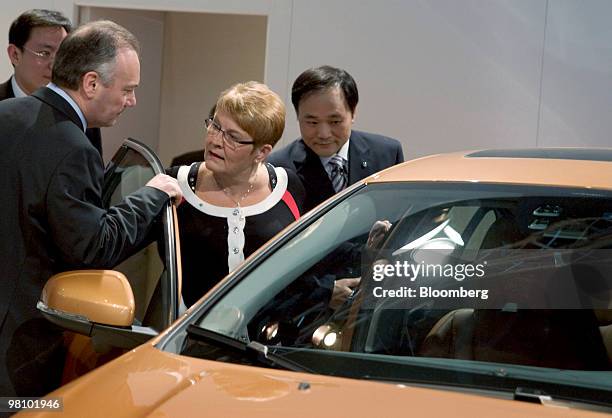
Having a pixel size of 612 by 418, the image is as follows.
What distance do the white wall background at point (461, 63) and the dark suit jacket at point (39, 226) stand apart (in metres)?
3.58

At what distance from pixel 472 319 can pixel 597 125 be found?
4.04 metres

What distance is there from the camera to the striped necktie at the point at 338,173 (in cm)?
433

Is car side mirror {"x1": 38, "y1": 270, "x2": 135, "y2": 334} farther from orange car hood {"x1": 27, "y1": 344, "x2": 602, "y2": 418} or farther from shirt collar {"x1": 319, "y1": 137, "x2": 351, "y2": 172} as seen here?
shirt collar {"x1": 319, "y1": 137, "x2": 351, "y2": 172}

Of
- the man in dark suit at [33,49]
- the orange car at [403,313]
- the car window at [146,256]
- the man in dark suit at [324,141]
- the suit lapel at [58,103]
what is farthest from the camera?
the man in dark suit at [33,49]

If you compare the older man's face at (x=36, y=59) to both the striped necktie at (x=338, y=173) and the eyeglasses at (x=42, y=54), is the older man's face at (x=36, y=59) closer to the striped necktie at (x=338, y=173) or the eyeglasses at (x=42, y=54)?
the eyeglasses at (x=42, y=54)

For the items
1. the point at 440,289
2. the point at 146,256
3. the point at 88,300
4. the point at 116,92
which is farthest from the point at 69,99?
A: the point at 440,289

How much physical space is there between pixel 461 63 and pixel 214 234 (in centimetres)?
331

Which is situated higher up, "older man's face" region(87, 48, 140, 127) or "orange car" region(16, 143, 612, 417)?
"older man's face" region(87, 48, 140, 127)

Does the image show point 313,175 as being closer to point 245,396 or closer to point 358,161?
point 358,161

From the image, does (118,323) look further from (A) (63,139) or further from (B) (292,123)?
(B) (292,123)

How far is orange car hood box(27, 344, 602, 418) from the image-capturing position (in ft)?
6.17

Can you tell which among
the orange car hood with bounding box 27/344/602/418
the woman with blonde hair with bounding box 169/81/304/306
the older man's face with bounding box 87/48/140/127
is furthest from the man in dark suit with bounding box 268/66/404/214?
the orange car hood with bounding box 27/344/602/418

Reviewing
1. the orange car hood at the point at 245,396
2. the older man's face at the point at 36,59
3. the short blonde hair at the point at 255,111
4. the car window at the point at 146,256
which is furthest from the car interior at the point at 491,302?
the older man's face at the point at 36,59

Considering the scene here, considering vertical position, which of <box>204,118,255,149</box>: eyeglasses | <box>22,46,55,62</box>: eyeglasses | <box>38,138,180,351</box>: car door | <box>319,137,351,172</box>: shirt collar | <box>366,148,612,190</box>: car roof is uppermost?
<box>22,46,55,62</box>: eyeglasses
